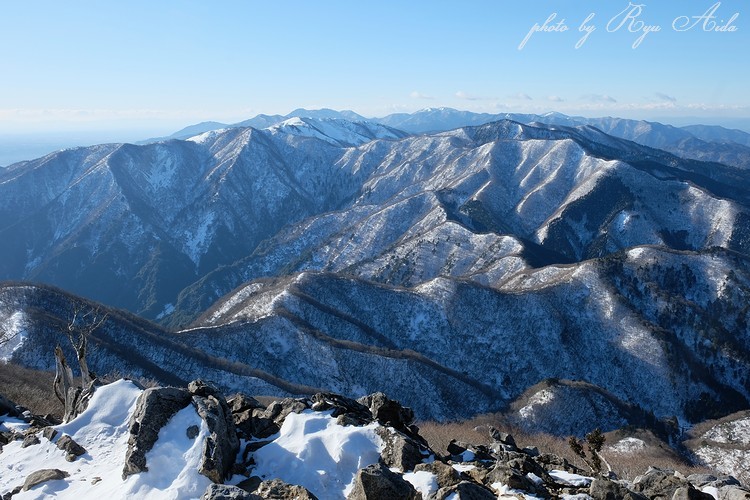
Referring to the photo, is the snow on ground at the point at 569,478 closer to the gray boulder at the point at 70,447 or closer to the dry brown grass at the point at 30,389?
the gray boulder at the point at 70,447

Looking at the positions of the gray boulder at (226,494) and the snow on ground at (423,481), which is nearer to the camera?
the gray boulder at (226,494)

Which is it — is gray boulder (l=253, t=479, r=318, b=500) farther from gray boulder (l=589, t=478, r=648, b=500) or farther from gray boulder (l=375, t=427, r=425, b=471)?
gray boulder (l=589, t=478, r=648, b=500)

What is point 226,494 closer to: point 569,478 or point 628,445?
point 569,478

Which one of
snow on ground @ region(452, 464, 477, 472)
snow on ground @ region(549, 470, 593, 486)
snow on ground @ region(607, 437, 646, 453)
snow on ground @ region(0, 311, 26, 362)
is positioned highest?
snow on ground @ region(452, 464, 477, 472)

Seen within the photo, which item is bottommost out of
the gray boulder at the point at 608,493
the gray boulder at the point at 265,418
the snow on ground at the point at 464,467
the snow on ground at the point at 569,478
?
the snow on ground at the point at 569,478

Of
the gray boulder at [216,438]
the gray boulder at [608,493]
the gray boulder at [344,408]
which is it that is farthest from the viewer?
the gray boulder at [344,408]

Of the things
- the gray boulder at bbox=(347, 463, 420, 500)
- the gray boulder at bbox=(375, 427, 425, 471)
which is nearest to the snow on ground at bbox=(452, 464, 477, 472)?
the gray boulder at bbox=(375, 427, 425, 471)

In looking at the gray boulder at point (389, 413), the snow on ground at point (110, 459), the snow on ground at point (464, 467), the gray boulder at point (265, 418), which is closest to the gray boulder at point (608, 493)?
the snow on ground at point (464, 467)

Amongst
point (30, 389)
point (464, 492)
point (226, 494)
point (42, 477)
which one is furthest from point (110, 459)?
point (30, 389)
